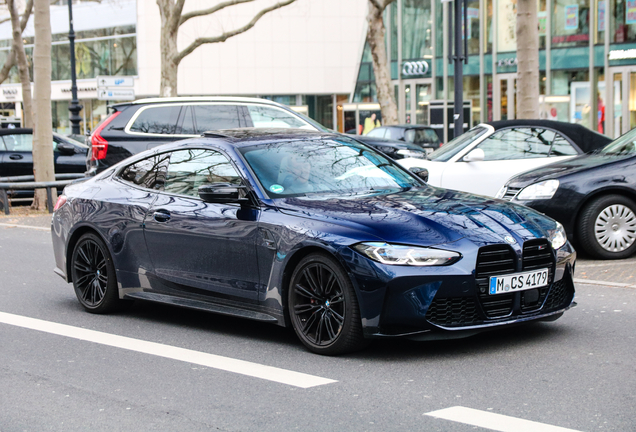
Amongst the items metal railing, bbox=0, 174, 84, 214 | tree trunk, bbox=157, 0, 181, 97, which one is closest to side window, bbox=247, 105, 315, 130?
metal railing, bbox=0, 174, 84, 214

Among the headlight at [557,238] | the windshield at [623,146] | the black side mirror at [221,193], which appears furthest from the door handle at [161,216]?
the windshield at [623,146]

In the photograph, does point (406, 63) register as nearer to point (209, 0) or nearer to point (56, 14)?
point (209, 0)

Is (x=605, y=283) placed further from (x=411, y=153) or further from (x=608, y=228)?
(x=411, y=153)

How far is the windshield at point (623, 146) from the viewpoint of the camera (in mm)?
10586

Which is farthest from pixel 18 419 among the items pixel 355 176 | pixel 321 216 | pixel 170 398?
pixel 355 176

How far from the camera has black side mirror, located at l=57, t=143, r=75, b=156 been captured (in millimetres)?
21078

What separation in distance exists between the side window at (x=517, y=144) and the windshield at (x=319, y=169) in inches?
210

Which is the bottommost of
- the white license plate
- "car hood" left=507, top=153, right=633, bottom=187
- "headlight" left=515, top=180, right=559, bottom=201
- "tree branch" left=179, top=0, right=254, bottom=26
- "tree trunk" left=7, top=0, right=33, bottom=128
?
the white license plate

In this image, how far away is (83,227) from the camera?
27.0ft

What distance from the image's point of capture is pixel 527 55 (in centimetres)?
1683

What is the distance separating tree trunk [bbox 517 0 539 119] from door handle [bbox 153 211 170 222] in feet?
34.5

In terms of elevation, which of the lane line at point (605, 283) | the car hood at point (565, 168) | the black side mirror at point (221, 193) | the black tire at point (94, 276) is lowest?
the lane line at point (605, 283)

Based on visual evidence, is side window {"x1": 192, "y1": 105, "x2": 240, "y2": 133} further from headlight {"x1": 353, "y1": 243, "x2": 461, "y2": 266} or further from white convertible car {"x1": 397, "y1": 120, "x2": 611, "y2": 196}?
headlight {"x1": 353, "y1": 243, "x2": 461, "y2": 266}

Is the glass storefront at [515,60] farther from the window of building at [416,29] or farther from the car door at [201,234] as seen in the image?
the car door at [201,234]
